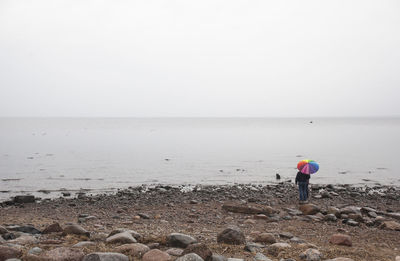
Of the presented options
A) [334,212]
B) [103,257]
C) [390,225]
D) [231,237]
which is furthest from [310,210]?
[103,257]

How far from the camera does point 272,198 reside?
61.7ft

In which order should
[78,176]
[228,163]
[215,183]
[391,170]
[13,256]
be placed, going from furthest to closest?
[228,163], [391,170], [78,176], [215,183], [13,256]

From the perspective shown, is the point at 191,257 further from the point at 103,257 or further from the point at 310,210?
the point at 310,210

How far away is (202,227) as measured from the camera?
454 inches

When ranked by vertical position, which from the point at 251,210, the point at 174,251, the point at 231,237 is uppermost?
the point at 174,251

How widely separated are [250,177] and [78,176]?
15.8m

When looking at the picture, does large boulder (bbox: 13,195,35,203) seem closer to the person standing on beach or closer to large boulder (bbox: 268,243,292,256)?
the person standing on beach

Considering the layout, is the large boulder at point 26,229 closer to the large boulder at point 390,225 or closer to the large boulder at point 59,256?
the large boulder at point 59,256

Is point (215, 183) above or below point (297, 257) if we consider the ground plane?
below

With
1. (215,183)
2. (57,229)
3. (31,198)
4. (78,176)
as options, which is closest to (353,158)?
(215,183)

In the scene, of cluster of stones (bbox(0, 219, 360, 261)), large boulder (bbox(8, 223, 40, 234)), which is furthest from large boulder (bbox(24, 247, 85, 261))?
large boulder (bbox(8, 223, 40, 234))

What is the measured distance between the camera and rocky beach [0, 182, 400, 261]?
680 centimetres

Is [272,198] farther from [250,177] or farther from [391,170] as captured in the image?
[391,170]

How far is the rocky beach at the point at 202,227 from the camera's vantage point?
6797 mm
